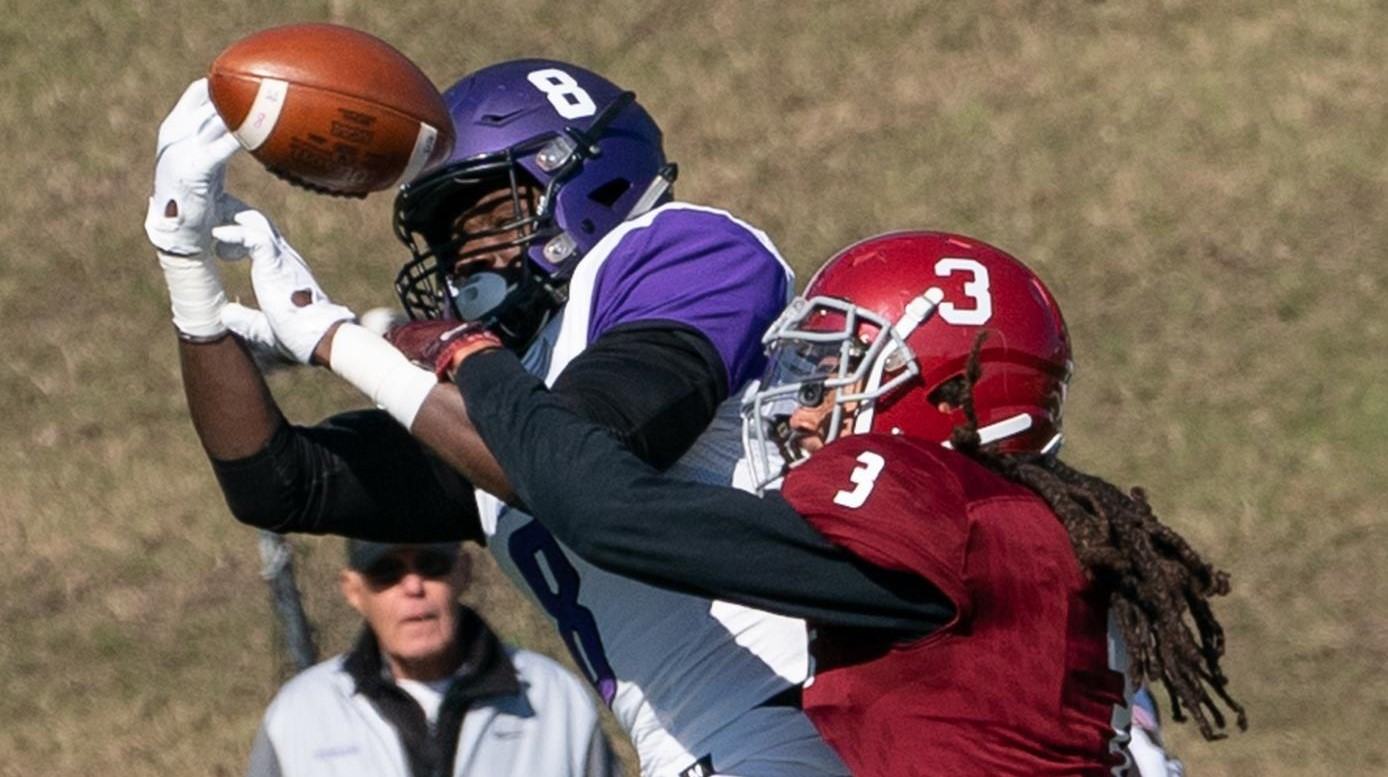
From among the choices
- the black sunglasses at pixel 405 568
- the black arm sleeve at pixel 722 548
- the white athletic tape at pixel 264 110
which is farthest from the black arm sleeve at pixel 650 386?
the black sunglasses at pixel 405 568

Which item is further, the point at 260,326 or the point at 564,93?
the point at 564,93

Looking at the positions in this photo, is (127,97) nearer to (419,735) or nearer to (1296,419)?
(1296,419)

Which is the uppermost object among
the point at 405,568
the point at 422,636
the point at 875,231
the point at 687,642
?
the point at 687,642

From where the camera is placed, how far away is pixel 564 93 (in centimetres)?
434

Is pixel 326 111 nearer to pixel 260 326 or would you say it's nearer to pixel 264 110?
pixel 264 110

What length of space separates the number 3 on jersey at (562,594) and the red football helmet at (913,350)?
1.72 feet

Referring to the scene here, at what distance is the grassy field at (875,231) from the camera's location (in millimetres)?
8523

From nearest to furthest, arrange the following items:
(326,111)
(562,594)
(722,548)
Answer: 1. (722,548)
2. (326,111)
3. (562,594)

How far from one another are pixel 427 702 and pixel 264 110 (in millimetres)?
1724

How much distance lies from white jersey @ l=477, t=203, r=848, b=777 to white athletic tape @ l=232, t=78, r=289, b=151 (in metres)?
0.53

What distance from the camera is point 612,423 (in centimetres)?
353

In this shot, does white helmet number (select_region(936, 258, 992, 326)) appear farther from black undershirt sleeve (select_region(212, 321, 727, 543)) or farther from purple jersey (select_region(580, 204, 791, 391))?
black undershirt sleeve (select_region(212, 321, 727, 543))

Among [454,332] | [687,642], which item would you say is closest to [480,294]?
[454,332]

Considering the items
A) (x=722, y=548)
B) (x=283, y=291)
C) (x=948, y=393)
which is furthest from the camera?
(x=283, y=291)
